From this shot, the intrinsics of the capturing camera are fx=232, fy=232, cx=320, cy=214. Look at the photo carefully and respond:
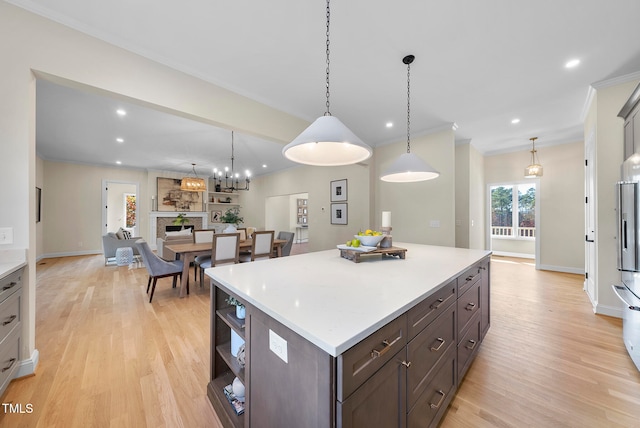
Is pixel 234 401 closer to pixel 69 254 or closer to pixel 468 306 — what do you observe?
pixel 468 306

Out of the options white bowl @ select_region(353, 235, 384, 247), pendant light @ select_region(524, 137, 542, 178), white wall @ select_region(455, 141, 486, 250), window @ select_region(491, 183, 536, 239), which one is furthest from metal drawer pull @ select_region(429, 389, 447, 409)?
window @ select_region(491, 183, 536, 239)

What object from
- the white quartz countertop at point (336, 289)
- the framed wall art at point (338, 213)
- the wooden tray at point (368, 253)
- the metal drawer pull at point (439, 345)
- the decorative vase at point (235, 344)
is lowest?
the decorative vase at point (235, 344)

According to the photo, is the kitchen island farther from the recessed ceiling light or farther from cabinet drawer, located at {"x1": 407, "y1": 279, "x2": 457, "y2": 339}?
the recessed ceiling light

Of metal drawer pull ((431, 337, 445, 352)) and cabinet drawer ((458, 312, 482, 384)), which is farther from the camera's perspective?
cabinet drawer ((458, 312, 482, 384))

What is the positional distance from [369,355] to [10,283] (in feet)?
7.72

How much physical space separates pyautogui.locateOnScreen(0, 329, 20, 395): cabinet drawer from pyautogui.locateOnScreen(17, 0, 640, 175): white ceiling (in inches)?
91.9

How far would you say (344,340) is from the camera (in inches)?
26.0

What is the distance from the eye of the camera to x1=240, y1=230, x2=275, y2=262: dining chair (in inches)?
150

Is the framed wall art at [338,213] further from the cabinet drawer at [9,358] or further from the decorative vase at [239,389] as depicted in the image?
the cabinet drawer at [9,358]

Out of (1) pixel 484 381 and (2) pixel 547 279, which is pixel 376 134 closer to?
(1) pixel 484 381

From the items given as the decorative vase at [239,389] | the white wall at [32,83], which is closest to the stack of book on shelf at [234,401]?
the decorative vase at [239,389]

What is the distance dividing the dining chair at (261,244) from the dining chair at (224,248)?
291mm

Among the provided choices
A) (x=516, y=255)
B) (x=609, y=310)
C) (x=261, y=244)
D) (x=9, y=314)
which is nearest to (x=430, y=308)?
(x=9, y=314)

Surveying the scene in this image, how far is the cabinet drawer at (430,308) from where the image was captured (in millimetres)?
1029
